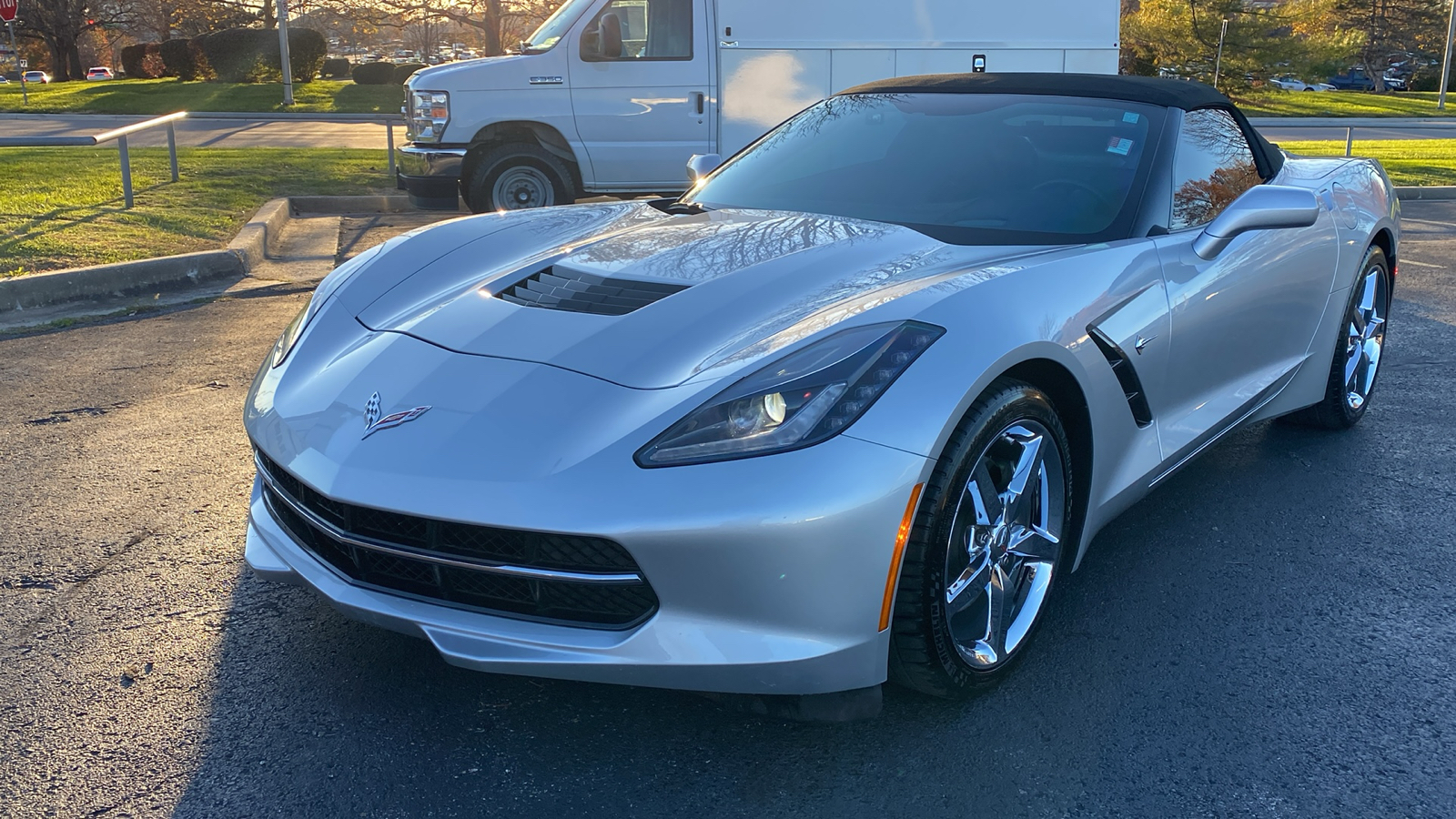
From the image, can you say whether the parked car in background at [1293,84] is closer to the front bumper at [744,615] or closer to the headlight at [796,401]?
the headlight at [796,401]

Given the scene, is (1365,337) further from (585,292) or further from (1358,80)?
(1358,80)

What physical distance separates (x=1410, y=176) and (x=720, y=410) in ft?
47.9

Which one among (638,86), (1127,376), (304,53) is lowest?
(1127,376)

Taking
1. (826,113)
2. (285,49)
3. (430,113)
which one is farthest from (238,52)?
(826,113)

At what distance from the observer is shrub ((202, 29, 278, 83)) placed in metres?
34.6

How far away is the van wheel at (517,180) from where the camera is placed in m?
9.60

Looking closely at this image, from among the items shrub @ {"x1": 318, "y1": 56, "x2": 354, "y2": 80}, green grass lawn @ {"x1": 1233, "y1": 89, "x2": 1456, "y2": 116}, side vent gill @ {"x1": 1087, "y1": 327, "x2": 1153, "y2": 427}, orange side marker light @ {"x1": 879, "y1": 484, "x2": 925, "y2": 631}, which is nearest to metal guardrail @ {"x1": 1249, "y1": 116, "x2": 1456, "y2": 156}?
green grass lawn @ {"x1": 1233, "y1": 89, "x2": 1456, "y2": 116}

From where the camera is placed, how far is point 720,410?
219 centimetres

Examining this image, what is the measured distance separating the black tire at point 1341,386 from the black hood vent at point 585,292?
9.23 feet

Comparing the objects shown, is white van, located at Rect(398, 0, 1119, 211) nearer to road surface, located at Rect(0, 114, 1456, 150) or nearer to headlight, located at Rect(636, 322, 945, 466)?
headlight, located at Rect(636, 322, 945, 466)

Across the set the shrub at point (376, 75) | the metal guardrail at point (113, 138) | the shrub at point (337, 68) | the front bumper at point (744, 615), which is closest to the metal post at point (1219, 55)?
the metal guardrail at point (113, 138)

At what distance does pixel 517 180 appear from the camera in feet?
32.0

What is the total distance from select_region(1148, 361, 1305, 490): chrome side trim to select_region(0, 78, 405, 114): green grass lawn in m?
26.7

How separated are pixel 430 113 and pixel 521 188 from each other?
3.18 ft
